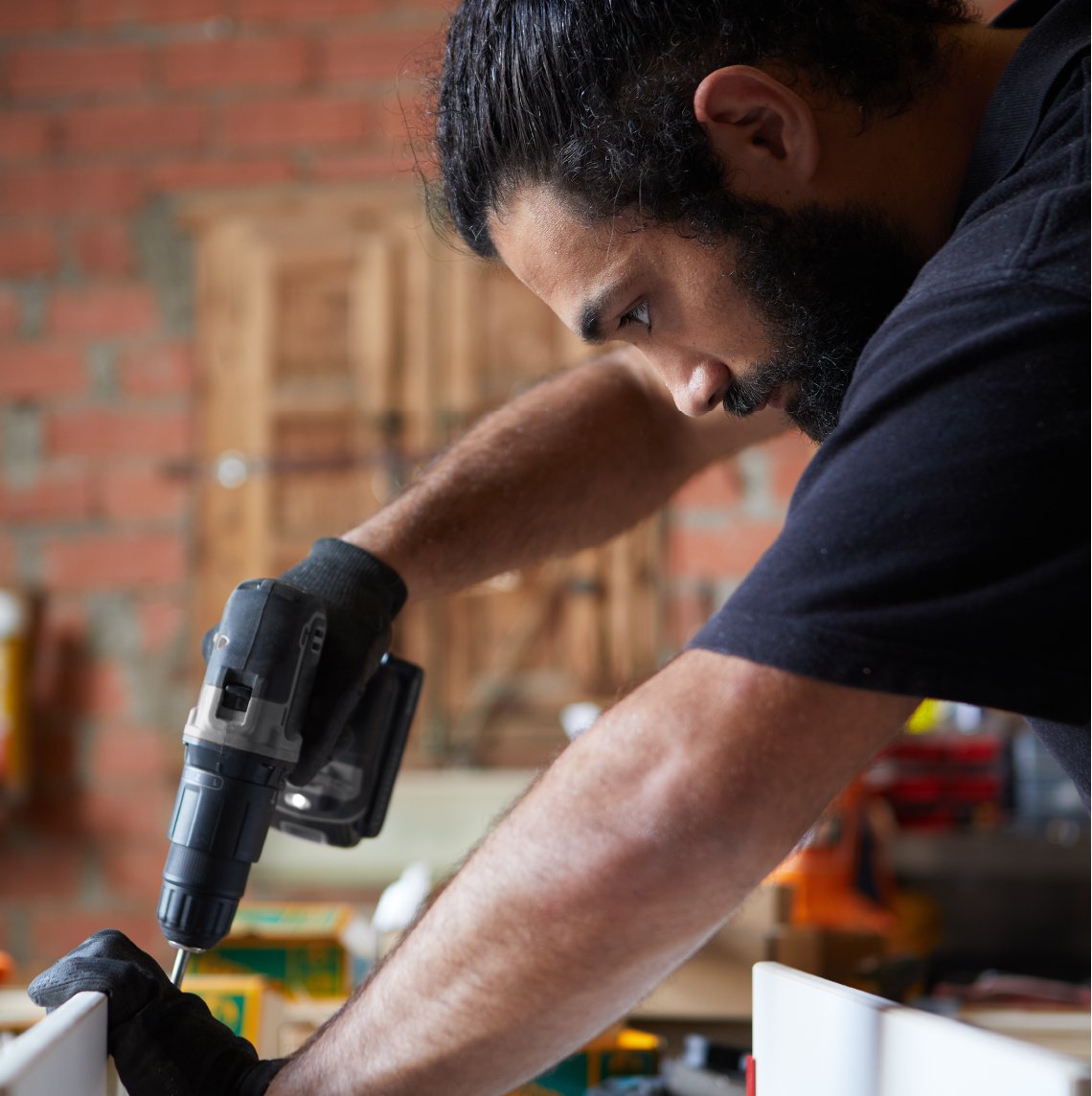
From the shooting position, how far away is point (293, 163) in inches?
123

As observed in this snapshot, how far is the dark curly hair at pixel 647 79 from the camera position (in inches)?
30.7

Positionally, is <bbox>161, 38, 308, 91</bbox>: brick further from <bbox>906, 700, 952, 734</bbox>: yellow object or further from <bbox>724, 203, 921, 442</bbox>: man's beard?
<bbox>724, 203, 921, 442</bbox>: man's beard

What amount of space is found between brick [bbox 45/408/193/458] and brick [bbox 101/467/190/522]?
0.05 meters

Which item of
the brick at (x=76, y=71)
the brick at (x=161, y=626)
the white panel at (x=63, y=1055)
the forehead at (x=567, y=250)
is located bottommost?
the white panel at (x=63, y=1055)

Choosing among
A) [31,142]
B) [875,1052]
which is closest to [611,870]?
[875,1052]

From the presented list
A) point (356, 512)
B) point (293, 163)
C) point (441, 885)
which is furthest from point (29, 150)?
point (441, 885)

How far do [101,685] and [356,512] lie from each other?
2.36ft

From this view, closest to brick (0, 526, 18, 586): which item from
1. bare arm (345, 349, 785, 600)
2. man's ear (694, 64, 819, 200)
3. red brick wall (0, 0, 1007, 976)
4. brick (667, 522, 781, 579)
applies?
red brick wall (0, 0, 1007, 976)

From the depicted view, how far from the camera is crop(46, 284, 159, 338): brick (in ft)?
10.3

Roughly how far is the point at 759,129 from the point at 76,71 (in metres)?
2.86

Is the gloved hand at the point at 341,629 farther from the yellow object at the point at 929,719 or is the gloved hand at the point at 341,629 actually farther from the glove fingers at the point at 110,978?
the yellow object at the point at 929,719

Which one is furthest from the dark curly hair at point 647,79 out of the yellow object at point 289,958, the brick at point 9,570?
the brick at point 9,570

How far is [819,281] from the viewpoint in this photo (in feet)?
2.61

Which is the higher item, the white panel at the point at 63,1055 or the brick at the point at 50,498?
the brick at the point at 50,498
